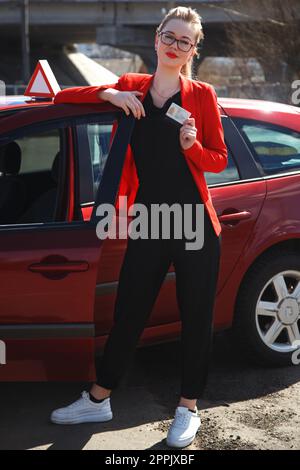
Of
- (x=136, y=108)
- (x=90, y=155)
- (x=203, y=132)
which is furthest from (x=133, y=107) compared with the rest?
(x=90, y=155)

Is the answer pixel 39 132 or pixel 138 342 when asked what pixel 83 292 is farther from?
pixel 39 132

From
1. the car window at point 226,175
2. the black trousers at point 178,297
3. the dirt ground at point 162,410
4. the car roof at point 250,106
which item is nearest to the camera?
the black trousers at point 178,297

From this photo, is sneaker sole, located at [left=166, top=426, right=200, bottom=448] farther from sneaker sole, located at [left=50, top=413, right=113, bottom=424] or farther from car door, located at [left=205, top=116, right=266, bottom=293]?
car door, located at [left=205, top=116, right=266, bottom=293]

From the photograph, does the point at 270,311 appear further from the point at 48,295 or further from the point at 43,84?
the point at 43,84

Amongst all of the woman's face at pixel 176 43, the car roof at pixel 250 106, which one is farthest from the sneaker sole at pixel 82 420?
the car roof at pixel 250 106

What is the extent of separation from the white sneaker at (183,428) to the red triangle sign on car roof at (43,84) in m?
1.74

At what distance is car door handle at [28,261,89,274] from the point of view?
3.53 meters

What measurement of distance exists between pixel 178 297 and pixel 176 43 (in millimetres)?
1118

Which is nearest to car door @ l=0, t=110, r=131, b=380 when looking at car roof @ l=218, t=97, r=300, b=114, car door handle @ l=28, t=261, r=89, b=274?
car door handle @ l=28, t=261, r=89, b=274

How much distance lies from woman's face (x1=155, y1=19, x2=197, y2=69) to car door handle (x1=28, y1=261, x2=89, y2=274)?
0.96m

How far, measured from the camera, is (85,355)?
11.9ft

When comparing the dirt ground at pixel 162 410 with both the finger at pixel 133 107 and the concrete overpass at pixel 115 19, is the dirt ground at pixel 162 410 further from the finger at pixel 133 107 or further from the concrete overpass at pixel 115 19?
the concrete overpass at pixel 115 19

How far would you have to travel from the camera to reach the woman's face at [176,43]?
3316 mm

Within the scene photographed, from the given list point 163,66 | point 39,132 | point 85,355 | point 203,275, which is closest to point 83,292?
point 85,355
